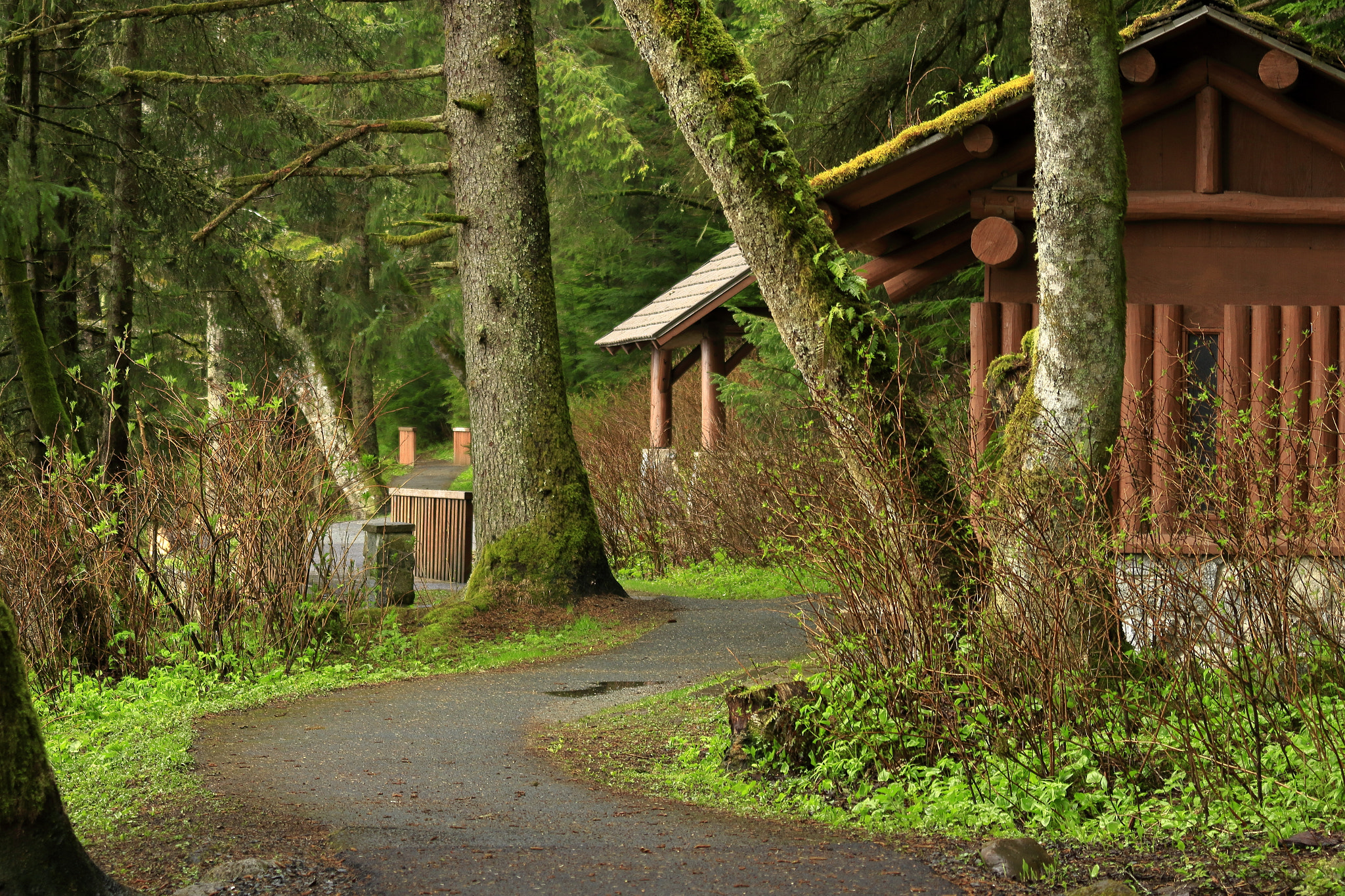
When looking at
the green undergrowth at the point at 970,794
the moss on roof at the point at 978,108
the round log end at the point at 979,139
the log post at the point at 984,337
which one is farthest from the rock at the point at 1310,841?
the round log end at the point at 979,139

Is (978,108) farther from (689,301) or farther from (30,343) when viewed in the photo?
(689,301)

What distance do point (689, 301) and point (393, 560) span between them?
7358 mm

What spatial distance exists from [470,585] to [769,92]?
6.46 m

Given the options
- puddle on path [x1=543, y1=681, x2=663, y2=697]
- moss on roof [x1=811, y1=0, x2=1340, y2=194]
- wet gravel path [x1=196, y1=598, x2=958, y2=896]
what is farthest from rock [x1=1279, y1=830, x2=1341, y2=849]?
moss on roof [x1=811, y1=0, x2=1340, y2=194]

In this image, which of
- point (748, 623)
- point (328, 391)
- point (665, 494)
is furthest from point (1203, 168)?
point (328, 391)

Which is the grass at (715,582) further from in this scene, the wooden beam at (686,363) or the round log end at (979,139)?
the round log end at (979,139)

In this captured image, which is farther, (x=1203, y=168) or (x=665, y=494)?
(x=665, y=494)

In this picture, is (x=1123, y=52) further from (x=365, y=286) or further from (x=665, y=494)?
(x=365, y=286)

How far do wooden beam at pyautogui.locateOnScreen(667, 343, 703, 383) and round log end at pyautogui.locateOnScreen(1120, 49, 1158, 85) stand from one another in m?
10.9

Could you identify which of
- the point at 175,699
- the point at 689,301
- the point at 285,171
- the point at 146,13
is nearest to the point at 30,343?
the point at 285,171

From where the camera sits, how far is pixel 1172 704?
5312mm

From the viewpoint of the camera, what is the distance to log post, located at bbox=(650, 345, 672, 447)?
60.4 ft

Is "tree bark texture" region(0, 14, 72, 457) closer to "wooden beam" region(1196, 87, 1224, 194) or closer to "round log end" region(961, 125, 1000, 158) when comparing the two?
"round log end" region(961, 125, 1000, 158)

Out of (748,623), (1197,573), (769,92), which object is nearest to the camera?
(1197,573)
